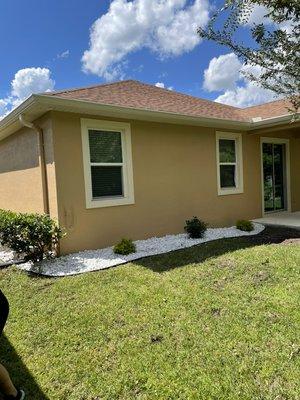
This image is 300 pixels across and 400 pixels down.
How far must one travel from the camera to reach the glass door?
11289mm

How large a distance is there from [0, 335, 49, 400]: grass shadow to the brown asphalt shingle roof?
4723 millimetres

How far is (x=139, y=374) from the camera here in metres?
2.90

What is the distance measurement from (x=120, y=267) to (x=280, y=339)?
3342mm

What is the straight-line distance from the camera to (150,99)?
8.77 meters

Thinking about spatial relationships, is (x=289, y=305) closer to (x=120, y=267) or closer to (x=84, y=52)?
(x=120, y=267)

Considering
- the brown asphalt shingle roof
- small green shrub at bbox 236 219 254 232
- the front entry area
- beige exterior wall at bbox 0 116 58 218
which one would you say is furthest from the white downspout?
the front entry area

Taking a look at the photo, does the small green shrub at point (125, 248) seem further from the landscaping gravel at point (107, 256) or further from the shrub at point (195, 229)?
the shrub at point (195, 229)

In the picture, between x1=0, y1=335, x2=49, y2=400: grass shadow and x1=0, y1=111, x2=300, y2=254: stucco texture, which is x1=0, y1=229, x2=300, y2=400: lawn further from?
x1=0, y1=111, x2=300, y2=254: stucco texture

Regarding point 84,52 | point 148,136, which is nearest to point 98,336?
point 148,136

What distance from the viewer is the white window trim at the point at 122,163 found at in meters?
7.12

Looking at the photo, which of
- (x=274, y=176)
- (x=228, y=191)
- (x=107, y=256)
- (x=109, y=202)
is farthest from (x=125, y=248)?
(x=274, y=176)

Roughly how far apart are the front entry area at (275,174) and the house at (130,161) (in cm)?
8

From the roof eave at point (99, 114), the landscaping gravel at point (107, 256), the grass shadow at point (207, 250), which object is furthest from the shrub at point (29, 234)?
the roof eave at point (99, 114)

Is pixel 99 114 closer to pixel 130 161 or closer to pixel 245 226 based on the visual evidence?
pixel 130 161
